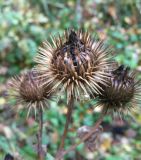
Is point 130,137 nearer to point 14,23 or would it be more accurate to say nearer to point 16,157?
point 14,23

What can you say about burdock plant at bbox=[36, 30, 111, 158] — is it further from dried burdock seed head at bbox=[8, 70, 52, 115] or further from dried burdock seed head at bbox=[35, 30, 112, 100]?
dried burdock seed head at bbox=[8, 70, 52, 115]

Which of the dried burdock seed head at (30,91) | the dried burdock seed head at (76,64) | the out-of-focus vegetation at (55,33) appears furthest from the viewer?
the out-of-focus vegetation at (55,33)

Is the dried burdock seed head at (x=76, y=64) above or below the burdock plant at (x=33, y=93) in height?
above

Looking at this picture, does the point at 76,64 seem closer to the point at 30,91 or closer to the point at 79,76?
the point at 79,76

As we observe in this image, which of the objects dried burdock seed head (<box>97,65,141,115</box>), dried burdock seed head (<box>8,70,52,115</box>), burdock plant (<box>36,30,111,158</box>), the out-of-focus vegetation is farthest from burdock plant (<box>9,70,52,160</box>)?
the out-of-focus vegetation

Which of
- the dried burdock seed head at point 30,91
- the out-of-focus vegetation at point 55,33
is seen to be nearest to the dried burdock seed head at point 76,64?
the dried burdock seed head at point 30,91

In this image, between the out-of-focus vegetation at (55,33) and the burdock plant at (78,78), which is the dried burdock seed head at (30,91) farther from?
the out-of-focus vegetation at (55,33)

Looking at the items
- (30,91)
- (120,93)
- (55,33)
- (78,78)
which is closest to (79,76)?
(78,78)

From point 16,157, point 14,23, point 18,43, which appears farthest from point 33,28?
point 16,157
